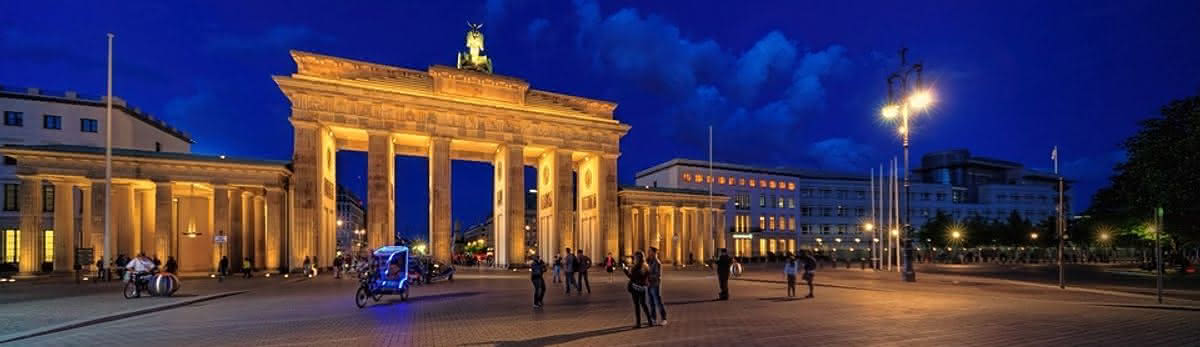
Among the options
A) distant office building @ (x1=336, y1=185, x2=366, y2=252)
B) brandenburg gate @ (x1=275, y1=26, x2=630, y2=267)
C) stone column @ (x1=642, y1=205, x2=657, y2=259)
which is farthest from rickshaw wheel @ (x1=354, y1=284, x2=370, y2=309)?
distant office building @ (x1=336, y1=185, x2=366, y2=252)

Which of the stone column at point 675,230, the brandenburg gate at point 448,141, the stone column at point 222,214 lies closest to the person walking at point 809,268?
the brandenburg gate at point 448,141

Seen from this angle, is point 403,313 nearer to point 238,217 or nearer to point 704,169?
point 238,217

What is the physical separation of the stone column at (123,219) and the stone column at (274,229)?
825cm

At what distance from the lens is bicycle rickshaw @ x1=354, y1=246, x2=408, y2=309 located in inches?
772

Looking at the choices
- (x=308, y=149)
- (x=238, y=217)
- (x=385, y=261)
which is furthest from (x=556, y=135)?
(x=385, y=261)

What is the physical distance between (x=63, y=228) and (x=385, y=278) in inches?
1321

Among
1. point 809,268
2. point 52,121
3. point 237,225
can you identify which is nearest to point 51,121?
point 52,121

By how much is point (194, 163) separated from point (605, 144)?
105ft

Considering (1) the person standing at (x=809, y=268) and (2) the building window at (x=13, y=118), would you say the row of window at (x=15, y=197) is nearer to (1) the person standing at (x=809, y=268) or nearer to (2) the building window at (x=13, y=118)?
(2) the building window at (x=13, y=118)

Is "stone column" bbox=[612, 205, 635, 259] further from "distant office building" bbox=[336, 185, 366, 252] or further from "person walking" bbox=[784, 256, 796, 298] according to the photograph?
"distant office building" bbox=[336, 185, 366, 252]

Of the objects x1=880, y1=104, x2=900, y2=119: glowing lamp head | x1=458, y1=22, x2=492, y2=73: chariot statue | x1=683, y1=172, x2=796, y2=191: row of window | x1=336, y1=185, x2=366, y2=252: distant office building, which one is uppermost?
x1=458, y1=22, x2=492, y2=73: chariot statue

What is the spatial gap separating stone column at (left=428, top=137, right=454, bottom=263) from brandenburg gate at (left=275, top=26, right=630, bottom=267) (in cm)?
8

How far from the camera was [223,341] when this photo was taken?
12219mm

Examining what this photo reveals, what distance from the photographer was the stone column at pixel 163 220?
139 ft
